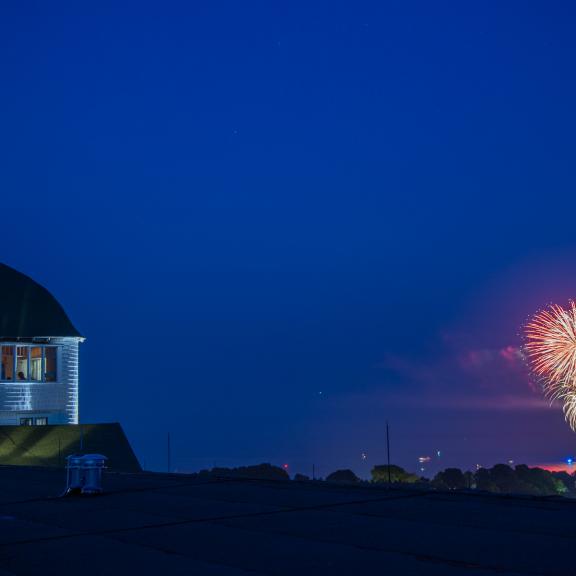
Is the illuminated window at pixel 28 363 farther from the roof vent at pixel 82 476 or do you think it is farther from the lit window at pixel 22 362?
the roof vent at pixel 82 476

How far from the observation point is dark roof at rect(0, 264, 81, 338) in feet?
119

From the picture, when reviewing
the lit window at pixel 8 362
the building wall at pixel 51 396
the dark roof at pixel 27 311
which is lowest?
the building wall at pixel 51 396

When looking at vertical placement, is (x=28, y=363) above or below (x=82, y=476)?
above

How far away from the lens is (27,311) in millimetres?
37250

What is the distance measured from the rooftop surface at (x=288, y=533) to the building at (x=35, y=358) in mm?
21057

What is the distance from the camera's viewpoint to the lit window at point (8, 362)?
35688 millimetres

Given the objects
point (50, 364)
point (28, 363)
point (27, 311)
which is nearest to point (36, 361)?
point (28, 363)

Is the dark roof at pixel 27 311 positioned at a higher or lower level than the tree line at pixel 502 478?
higher

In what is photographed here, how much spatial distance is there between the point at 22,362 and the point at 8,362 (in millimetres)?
775

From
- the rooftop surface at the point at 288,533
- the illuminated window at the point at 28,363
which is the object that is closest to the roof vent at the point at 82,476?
the rooftop surface at the point at 288,533

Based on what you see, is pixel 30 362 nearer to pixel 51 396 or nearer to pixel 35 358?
pixel 35 358

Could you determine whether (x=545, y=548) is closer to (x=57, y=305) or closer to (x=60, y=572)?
(x=60, y=572)

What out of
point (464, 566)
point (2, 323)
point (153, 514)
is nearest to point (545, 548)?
point (464, 566)

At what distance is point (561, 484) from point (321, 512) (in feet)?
284
